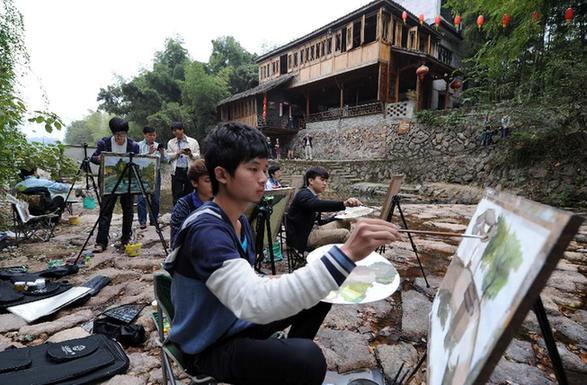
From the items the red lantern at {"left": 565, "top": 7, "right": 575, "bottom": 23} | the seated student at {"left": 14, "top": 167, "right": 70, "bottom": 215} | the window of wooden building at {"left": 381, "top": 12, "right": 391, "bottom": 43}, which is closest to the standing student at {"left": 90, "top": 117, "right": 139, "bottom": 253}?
the seated student at {"left": 14, "top": 167, "right": 70, "bottom": 215}

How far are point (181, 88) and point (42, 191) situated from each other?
66.8 feet

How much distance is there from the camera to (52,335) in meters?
2.40

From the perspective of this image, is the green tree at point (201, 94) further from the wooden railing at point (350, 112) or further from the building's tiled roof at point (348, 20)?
the wooden railing at point (350, 112)

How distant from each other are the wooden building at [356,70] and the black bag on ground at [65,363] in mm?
15614

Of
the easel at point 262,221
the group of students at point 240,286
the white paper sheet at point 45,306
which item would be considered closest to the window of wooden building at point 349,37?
the easel at point 262,221

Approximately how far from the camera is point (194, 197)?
115 inches

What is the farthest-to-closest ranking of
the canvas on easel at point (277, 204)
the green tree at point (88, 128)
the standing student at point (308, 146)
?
the green tree at point (88, 128) < the standing student at point (308, 146) < the canvas on easel at point (277, 204)

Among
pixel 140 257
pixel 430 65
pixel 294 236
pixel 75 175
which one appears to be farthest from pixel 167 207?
pixel 430 65

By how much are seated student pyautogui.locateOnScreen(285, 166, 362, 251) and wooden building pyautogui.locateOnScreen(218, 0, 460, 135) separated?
1319 centimetres

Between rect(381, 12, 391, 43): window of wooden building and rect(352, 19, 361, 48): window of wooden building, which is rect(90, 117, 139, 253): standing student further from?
rect(352, 19, 361, 48): window of wooden building

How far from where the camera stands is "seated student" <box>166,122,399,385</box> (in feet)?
3.28

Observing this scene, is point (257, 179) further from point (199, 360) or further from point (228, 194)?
point (199, 360)

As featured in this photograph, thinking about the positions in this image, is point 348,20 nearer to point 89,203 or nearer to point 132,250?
point 89,203

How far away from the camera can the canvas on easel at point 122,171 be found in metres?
3.92
